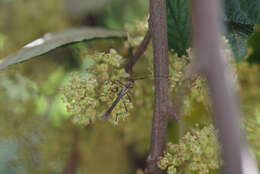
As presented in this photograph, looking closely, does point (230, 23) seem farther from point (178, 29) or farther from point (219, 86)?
point (219, 86)

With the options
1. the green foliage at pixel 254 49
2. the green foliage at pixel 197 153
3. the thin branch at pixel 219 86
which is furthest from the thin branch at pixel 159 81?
the green foliage at pixel 254 49

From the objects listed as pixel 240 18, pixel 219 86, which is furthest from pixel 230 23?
pixel 219 86

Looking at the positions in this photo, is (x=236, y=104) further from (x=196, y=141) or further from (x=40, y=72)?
(x=40, y=72)

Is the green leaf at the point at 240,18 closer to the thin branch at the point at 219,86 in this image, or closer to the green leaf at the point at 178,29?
the green leaf at the point at 178,29

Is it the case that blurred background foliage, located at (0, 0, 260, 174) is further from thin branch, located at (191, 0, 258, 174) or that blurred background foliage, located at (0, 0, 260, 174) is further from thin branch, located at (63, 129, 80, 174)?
thin branch, located at (191, 0, 258, 174)

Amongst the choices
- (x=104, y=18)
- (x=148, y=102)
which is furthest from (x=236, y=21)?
(x=104, y=18)
